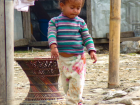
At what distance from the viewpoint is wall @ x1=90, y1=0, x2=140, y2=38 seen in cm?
995

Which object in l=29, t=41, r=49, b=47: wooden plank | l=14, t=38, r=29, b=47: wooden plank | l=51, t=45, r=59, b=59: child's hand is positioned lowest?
l=29, t=41, r=49, b=47: wooden plank

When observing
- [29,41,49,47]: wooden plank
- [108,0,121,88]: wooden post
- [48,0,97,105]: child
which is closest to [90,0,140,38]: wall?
[29,41,49,47]: wooden plank

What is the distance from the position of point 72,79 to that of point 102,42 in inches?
301

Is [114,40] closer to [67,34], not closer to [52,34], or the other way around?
[67,34]

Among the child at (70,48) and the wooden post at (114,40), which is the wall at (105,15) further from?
the child at (70,48)

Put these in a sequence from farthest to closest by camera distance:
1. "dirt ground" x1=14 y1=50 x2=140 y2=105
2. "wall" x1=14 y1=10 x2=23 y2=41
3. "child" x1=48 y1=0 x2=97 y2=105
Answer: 1. "wall" x1=14 y1=10 x2=23 y2=41
2. "dirt ground" x1=14 y1=50 x2=140 y2=105
3. "child" x1=48 y1=0 x2=97 y2=105

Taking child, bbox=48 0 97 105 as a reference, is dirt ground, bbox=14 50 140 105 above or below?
below

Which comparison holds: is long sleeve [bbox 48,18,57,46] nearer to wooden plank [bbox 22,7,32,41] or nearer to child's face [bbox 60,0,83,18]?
child's face [bbox 60,0,83,18]

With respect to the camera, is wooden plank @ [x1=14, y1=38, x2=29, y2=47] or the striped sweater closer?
the striped sweater

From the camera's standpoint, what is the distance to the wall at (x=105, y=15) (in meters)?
9.95

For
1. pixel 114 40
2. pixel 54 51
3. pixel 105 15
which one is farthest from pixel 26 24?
pixel 54 51

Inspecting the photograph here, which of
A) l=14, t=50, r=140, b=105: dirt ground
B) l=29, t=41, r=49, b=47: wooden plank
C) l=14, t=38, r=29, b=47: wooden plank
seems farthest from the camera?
l=29, t=41, r=49, b=47: wooden plank

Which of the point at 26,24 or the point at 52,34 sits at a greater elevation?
the point at 26,24

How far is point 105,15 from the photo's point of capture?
10008mm
